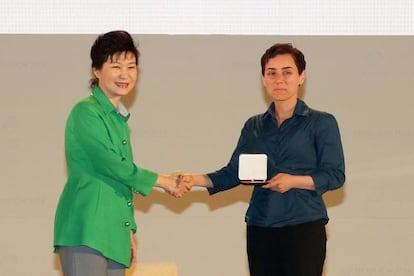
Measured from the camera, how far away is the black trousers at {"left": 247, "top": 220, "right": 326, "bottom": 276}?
331 cm

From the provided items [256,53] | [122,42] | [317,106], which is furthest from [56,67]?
[122,42]

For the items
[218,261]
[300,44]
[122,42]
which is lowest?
[218,261]

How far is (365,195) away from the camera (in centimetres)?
516

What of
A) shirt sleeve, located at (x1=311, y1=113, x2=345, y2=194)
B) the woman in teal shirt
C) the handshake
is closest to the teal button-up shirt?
shirt sleeve, located at (x1=311, y1=113, x2=345, y2=194)

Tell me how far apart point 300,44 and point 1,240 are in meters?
1.96

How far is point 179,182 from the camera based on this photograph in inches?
144

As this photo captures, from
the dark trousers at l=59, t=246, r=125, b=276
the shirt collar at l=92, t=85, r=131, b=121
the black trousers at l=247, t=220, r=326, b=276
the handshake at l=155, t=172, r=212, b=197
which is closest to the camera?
the dark trousers at l=59, t=246, r=125, b=276

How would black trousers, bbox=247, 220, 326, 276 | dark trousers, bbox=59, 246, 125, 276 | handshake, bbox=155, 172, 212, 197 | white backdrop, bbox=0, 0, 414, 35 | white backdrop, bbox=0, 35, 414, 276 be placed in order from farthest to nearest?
1. white backdrop, bbox=0, 35, 414, 276
2. white backdrop, bbox=0, 0, 414, 35
3. handshake, bbox=155, 172, 212, 197
4. black trousers, bbox=247, 220, 326, 276
5. dark trousers, bbox=59, 246, 125, 276

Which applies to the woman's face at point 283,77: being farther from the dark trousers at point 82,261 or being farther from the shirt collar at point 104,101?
the dark trousers at point 82,261

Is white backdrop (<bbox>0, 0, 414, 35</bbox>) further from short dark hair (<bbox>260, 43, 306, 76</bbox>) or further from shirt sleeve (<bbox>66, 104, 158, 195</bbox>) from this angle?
shirt sleeve (<bbox>66, 104, 158, 195</bbox>)

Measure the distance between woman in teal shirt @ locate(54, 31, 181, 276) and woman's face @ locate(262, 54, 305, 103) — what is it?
568mm

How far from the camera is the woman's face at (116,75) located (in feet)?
10.2

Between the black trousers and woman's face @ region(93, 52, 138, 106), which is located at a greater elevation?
woman's face @ region(93, 52, 138, 106)

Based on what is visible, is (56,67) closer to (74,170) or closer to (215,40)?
(215,40)
